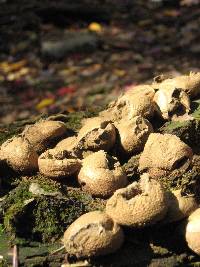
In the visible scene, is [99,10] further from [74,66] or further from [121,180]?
[121,180]

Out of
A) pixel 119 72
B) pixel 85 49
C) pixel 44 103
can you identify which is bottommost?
pixel 44 103

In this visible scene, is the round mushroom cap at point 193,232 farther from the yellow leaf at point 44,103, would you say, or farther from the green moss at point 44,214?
the yellow leaf at point 44,103

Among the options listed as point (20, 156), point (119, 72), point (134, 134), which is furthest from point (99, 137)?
point (119, 72)

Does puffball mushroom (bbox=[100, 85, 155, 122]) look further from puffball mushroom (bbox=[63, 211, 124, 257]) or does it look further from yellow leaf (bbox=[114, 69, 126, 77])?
yellow leaf (bbox=[114, 69, 126, 77])

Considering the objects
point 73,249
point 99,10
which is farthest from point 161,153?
point 99,10

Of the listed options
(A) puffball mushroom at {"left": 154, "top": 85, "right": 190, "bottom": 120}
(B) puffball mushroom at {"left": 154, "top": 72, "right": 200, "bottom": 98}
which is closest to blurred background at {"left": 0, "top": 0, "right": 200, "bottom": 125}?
(B) puffball mushroom at {"left": 154, "top": 72, "right": 200, "bottom": 98}

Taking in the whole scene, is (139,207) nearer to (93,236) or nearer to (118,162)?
(93,236)
